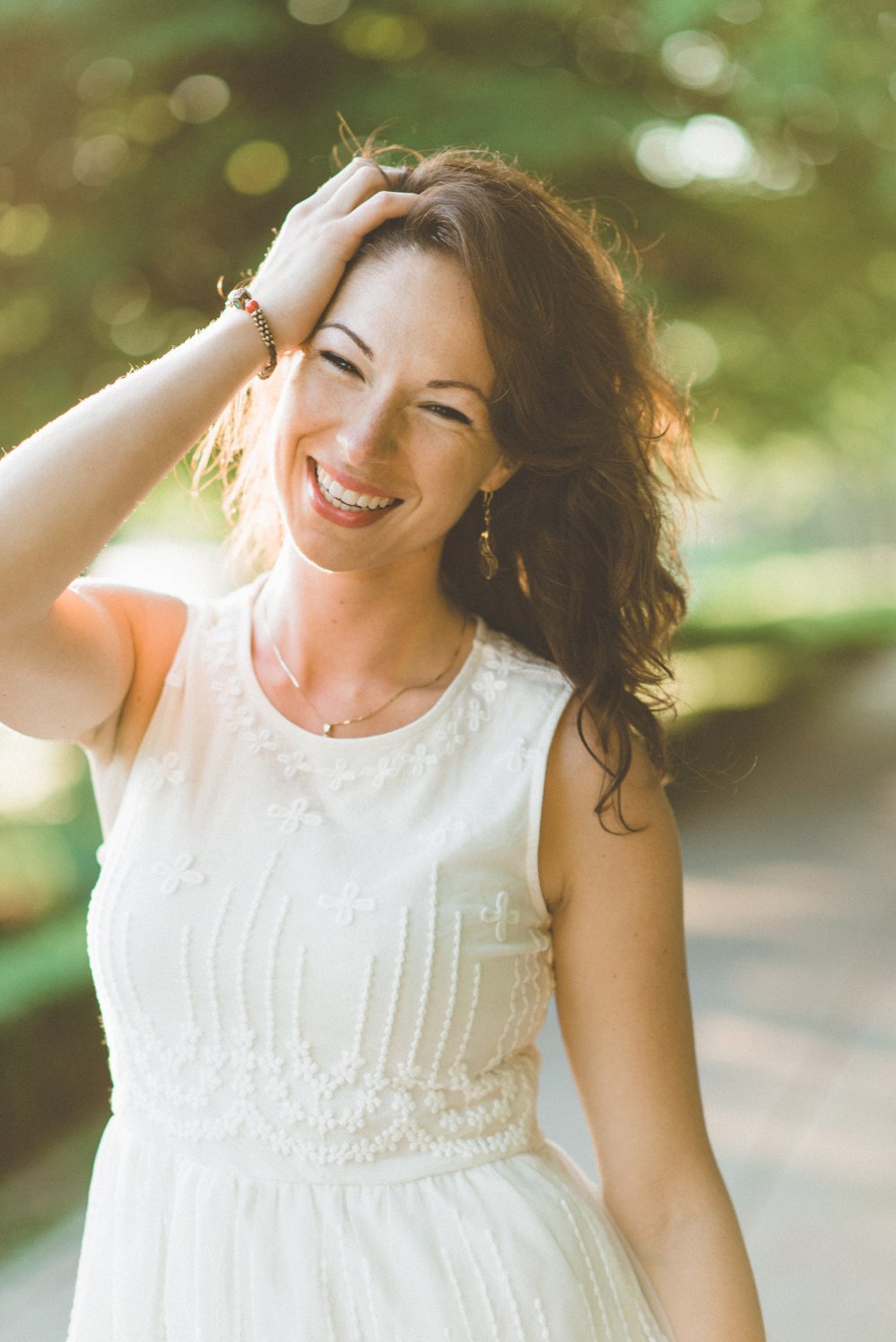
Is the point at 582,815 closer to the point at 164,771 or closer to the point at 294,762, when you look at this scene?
the point at 294,762

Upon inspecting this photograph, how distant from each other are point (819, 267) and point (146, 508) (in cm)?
277

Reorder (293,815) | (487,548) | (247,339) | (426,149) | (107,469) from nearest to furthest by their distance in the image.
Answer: (107,469), (247,339), (293,815), (487,548), (426,149)

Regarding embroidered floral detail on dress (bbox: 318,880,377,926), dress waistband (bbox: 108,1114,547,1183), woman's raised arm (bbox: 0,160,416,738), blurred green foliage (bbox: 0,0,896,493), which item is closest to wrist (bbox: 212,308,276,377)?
woman's raised arm (bbox: 0,160,416,738)

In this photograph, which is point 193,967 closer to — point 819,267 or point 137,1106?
point 137,1106

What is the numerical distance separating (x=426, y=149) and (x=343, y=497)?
260cm

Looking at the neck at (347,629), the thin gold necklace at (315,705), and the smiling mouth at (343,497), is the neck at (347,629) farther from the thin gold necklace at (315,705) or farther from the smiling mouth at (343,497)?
the smiling mouth at (343,497)

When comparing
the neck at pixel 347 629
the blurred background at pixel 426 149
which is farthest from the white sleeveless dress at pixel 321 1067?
the blurred background at pixel 426 149

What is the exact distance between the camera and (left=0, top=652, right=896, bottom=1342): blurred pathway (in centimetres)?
379

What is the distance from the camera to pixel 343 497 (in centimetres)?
163

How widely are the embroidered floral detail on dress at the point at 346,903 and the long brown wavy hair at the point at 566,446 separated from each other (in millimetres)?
289

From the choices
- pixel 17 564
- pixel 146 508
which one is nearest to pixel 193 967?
pixel 17 564

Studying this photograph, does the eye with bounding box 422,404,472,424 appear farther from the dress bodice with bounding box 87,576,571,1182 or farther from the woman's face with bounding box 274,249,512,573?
the dress bodice with bounding box 87,576,571,1182

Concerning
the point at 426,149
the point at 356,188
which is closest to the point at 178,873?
the point at 356,188

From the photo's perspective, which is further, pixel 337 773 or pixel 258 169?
pixel 258 169
